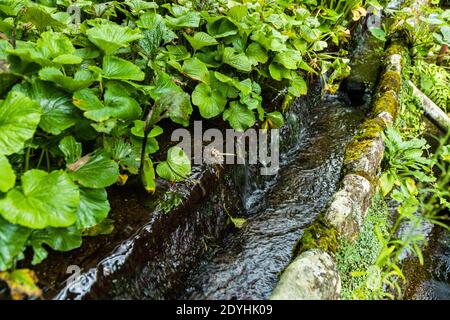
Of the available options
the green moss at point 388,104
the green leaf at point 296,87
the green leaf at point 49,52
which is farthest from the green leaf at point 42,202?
the green moss at point 388,104

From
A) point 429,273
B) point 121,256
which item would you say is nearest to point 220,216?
point 121,256

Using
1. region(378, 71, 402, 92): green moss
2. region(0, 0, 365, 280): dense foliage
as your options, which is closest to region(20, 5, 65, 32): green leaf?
region(0, 0, 365, 280): dense foliage

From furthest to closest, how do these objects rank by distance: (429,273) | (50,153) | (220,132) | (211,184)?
(429,273) → (220,132) → (211,184) → (50,153)

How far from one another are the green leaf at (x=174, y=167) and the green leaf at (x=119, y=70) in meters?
0.52

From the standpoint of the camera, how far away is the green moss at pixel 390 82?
4340 millimetres

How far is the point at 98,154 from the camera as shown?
2.20 m

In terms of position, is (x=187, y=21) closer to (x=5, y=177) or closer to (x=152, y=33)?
(x=152, y=33)

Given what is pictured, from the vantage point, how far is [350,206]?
8.61 feet

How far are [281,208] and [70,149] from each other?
1.85m

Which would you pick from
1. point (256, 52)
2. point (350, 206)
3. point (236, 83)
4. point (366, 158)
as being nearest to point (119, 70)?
point (236, 83)

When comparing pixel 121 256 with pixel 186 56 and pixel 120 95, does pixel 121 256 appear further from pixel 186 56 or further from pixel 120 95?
pixel 186 56

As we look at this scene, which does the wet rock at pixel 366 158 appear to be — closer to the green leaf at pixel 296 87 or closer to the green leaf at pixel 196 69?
the green leaf at pixel 296 87

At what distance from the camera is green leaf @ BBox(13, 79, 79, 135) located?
2.13 m

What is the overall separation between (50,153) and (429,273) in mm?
3206
